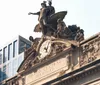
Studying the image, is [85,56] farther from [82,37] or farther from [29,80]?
[29,80]

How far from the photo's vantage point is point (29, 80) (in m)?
39.8

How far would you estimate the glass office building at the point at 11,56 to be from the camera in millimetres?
72938

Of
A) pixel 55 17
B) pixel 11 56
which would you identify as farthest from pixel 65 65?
pixel 11 56

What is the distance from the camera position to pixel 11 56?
76188 millimetres

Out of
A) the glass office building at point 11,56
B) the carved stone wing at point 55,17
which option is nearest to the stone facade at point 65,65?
the carved stone wing at point 55,17

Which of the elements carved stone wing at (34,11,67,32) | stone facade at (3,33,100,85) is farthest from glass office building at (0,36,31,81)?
carved stone wing at (34,11,67,32)

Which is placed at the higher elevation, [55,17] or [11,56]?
[11,56]

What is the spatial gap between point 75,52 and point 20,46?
3921 cm

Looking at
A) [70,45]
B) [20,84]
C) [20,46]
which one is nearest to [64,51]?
[70,45]

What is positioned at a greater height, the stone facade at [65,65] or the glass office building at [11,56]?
the glass office building at [11,56]

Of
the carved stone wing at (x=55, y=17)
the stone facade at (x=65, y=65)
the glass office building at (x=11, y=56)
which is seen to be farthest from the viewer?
the glass office building at (x=11, y=56)

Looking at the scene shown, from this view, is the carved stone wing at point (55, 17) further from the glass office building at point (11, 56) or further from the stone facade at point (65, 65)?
the glass office building at point (11, 56)

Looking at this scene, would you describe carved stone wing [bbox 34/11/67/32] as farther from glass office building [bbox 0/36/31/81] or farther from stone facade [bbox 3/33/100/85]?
glass office building [bbox 0/36/31/81]

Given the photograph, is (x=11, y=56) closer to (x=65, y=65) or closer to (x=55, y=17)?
(x=55, y=17)
